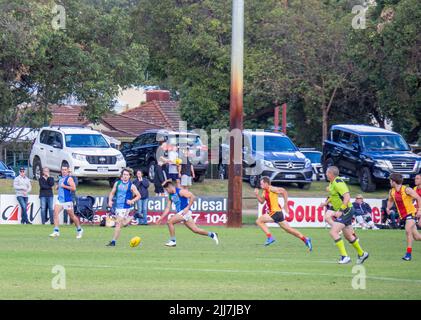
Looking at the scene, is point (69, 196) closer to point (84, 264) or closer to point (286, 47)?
point (84, 264)

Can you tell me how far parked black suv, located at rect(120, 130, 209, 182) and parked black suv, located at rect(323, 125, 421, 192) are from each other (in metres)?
5.32

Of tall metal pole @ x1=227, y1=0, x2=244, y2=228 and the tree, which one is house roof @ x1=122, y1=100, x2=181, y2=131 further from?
tall metal pole @ x1=227, y1=0, x2=244, y2=228

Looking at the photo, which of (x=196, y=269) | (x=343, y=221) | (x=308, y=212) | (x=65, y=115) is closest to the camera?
(x=196, y=269)

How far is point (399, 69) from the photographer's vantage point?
4134 centimetres

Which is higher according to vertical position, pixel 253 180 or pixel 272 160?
pixel 272 160

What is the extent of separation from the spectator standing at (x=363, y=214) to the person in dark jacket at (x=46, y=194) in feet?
32.6

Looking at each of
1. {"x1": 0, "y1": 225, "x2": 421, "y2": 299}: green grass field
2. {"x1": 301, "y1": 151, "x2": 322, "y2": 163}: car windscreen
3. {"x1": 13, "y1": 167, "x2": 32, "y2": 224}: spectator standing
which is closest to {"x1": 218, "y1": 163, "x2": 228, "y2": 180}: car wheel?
{"x1": 301, "y1": 151, "x2": 322, "y2": 163}: car windscreen

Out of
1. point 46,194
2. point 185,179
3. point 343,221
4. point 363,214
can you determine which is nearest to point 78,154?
point 185,179

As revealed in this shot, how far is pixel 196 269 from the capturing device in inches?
726

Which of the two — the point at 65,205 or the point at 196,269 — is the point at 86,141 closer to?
the point at 65,205

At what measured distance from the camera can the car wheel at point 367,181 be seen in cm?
3772

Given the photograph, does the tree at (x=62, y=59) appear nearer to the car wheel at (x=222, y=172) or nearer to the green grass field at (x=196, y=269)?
the car wheel at (x=222, y=172)

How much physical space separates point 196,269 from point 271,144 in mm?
20524
